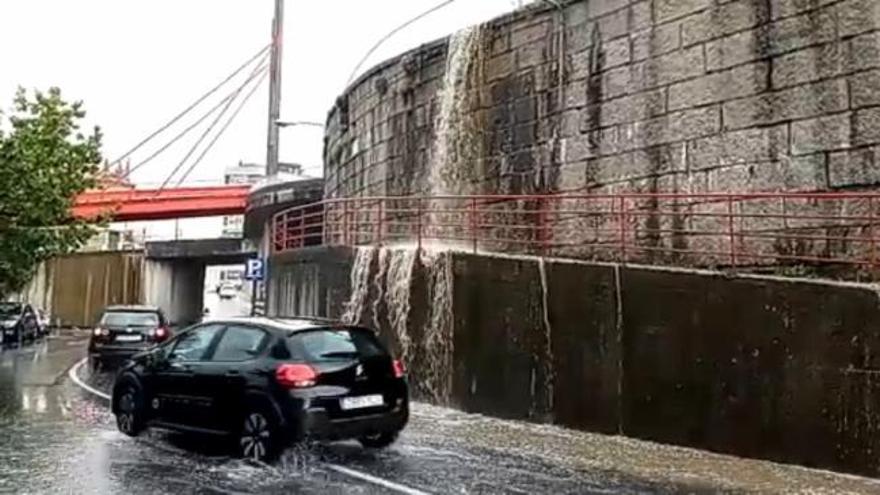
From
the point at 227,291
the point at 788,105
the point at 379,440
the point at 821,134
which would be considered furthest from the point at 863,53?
the point at 227,291

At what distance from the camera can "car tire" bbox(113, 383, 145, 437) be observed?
11.3 m

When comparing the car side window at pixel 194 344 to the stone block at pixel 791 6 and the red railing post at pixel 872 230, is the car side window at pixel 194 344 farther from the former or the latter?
the stone block at pixel 791 6

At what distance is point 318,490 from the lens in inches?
319

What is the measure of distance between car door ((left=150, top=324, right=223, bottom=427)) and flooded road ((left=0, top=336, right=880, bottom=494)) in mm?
345

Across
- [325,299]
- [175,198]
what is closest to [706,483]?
[325,299]

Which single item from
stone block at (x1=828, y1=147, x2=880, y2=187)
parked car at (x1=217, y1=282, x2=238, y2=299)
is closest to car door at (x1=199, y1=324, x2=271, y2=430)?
stone block at (x1=828, y1=147, x2=880, y2=187)

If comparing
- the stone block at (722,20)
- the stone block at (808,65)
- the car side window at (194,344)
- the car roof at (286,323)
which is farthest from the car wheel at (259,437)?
the stone block at (722,20)

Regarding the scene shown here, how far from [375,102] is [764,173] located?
38.0 feet

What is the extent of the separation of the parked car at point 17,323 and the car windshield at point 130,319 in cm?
1007

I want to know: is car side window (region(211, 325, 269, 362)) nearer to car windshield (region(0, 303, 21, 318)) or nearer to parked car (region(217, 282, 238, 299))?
car windshield (region(0, 303, 21, 318))

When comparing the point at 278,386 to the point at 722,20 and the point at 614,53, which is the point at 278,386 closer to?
the point at 722,20

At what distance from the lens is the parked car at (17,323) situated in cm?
3284

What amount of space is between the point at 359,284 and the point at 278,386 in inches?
266

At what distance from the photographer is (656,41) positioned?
13469 millimetres
